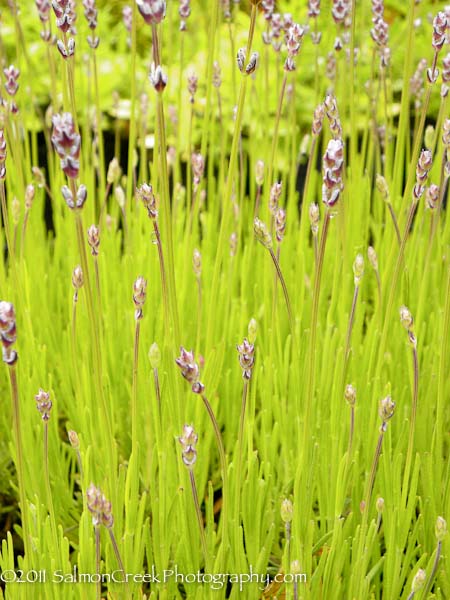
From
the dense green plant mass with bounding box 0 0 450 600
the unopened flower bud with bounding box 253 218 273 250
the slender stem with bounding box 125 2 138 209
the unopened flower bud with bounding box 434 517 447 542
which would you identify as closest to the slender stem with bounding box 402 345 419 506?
the dense green plant mass with bounding box 0 0 450 600

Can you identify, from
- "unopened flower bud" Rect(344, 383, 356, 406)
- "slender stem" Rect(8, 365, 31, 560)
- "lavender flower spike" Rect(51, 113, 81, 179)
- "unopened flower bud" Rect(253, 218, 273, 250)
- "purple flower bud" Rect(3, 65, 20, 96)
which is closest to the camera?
"lavender flower spike" Rect(51, 113, 81, 179)

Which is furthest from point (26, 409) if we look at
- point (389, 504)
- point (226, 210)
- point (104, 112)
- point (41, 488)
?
point (104, 112)

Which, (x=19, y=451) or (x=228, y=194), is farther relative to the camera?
(x=228, y=194)

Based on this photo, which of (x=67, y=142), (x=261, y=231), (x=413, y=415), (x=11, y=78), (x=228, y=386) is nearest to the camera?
(x=67, y=142)

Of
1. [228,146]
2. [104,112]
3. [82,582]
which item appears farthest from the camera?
[104,112]

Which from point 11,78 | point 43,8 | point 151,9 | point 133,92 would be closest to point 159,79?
point 151,9

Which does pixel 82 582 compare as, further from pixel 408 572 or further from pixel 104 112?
pixel 104 112

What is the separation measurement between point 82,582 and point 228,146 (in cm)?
226

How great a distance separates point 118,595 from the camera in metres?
1.04

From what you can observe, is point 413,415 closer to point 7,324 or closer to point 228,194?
point 228,194

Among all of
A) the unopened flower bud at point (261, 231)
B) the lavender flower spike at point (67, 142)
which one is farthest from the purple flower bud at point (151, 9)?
the unopened flower bud at point (261, 231)

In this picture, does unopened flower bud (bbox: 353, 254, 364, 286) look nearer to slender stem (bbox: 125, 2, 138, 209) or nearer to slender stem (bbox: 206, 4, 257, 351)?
slender stem (bbox: 206, 4, 257, 351)

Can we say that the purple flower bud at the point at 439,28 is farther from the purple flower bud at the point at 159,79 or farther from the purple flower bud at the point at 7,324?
the purple flower bud at the point at 7,324

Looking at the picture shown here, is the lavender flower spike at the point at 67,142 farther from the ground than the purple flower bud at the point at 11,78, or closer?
farther from the ground
